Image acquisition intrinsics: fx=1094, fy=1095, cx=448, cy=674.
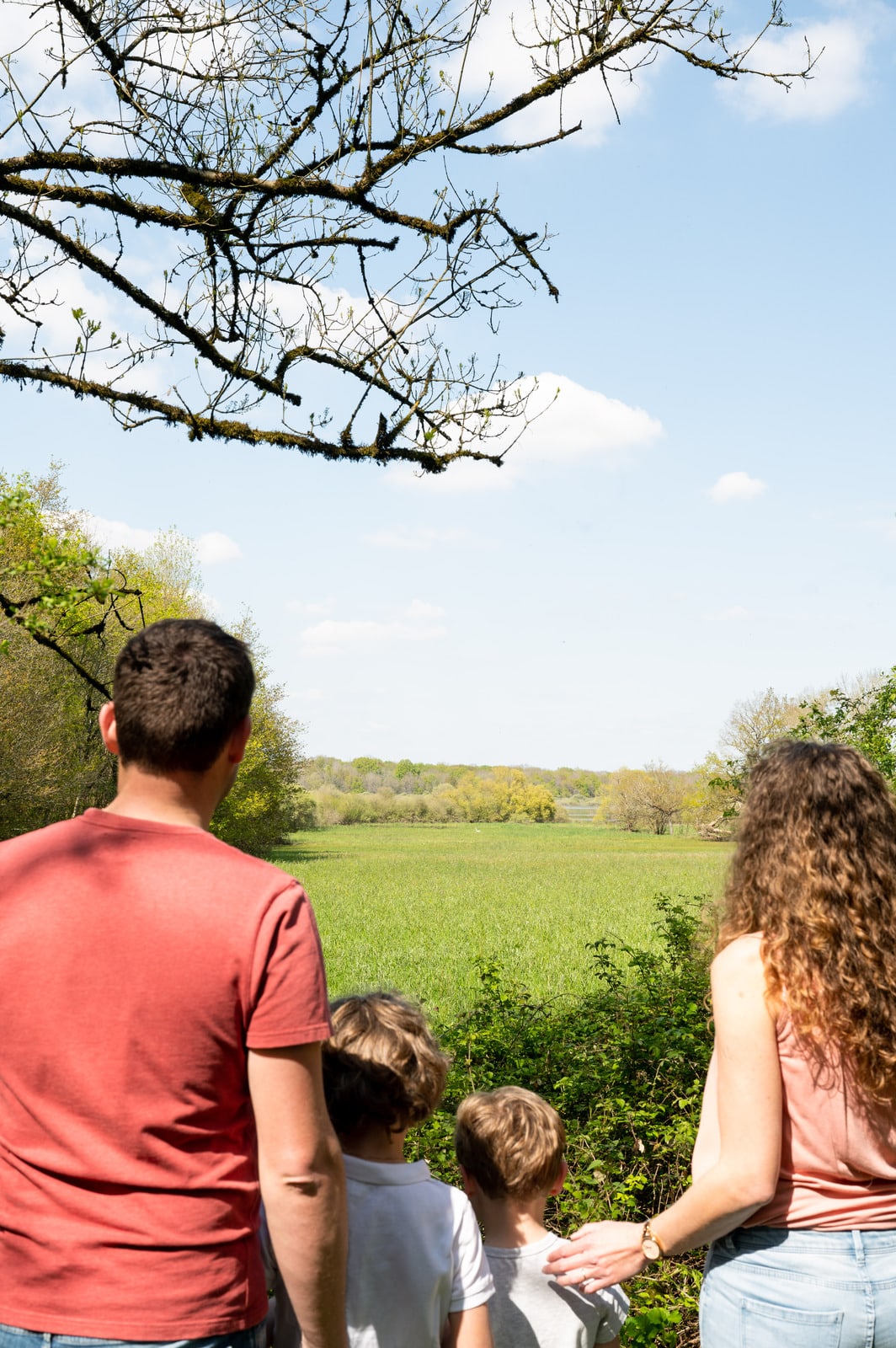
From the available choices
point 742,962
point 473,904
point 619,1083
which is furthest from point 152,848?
point 473,904

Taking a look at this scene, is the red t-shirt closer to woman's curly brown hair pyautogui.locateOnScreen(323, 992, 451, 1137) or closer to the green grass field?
woman's curly brown hair pyautogui.locateOnScreen(323, 992, 451, 1137)

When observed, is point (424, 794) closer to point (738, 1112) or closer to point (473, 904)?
point (473, 904)

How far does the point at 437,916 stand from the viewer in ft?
84.0

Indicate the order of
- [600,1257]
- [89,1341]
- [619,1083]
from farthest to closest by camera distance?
[619,1083] → [600,1257] → [89,1341]

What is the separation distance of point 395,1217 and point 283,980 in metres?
0.63

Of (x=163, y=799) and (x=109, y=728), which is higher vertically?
(x=109, y=728)

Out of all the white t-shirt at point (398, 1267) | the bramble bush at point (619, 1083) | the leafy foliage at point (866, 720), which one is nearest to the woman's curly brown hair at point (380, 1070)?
the white t-shirt at point (398, 1267)

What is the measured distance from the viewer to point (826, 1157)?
1.74m

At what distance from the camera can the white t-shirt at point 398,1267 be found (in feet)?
6.05

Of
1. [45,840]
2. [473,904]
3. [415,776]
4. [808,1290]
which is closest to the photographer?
[45,840]

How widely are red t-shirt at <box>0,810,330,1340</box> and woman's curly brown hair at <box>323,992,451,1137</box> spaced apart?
1.27 feet

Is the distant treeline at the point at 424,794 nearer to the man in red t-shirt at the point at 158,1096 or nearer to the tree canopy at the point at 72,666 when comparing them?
the tree canopy at the point at 72,666

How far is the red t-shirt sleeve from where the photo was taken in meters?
1.49

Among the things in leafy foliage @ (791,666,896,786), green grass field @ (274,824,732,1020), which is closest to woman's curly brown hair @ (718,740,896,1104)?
green grass field @ (274,824,732,1020)
